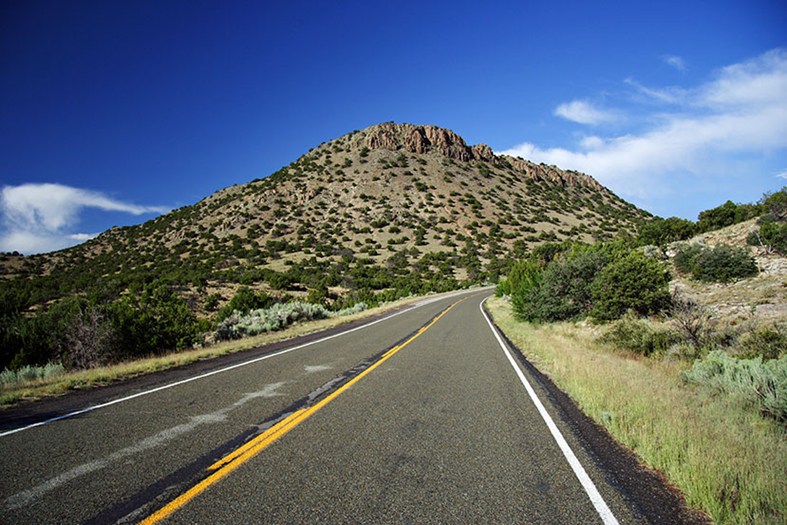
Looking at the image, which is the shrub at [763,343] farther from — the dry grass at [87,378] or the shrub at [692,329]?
the dry grass at [87,378]

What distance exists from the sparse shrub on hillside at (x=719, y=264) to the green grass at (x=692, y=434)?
1228 cm

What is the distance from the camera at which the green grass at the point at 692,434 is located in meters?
3.29

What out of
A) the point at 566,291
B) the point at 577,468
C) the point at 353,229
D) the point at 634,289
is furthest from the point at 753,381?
the point at 353,229

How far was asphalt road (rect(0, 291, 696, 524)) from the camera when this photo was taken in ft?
10.7

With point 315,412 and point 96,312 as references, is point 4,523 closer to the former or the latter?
point 315,412

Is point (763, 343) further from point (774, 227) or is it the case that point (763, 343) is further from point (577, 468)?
point (774, 227)

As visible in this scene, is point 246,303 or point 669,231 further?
point 669,231

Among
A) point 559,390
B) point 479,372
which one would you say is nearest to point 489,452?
point 559,390

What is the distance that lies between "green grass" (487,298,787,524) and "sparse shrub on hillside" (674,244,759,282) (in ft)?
40.3

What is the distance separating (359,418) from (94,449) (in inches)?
123

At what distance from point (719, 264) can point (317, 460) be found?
21262mm

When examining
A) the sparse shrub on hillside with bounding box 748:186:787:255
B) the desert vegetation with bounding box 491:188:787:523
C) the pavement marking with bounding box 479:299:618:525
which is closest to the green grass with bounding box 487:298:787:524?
the desert vegetation with bounding box 491:188:787:523

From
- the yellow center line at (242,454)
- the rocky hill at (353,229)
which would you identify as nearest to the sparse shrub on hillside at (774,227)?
the yellow center line at (242,454)

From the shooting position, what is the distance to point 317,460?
421 cm
